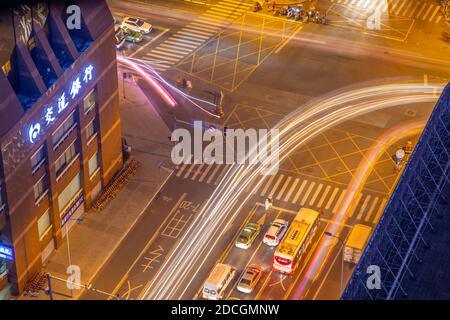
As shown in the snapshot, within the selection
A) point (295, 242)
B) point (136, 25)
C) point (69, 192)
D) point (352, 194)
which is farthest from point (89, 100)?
point (136, 25)

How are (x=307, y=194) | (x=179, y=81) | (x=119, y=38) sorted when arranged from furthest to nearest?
(x=119, y=38) < (x=179, y=81) < (x=307, y=194)

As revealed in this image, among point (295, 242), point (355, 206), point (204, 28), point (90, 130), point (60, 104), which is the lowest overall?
point (204, 28)

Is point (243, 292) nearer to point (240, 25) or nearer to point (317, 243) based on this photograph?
point (317, 243)

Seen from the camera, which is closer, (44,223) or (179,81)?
(44,223)

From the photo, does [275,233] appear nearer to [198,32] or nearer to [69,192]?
[69,192]

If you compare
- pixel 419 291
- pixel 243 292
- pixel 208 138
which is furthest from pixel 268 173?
pixel 419 291

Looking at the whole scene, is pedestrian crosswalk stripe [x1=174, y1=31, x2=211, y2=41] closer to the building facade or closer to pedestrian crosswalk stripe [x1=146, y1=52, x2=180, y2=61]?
pedestrian crosswalk stripe [x1=146, y1=52, x2=180, y2=61]
